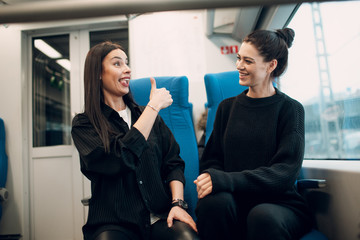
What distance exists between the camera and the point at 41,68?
3230 mm

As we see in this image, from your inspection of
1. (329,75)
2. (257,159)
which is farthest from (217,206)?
(329,75)

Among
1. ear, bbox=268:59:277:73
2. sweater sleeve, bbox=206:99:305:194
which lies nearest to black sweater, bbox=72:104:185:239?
sweater sleeve, bbox=206:99:305:194

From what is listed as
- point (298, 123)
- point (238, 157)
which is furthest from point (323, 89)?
point (238, 157)

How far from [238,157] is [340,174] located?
400mm

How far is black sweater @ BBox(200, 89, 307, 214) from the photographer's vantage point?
1016 millimetres

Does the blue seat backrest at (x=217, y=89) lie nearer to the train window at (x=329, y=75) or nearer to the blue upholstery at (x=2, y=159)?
the train window at (x=329, y=75)

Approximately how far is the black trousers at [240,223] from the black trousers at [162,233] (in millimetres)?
53

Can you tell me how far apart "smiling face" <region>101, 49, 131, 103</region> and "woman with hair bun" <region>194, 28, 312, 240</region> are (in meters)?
0.47

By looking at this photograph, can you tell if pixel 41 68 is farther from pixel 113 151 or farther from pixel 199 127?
pixel 113 151

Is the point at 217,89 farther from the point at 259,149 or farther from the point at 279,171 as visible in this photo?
the point at 279,171

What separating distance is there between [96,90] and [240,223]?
799mm

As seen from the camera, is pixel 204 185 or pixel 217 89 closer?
pixel 204 185

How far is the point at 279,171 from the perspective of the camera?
1.04 metres

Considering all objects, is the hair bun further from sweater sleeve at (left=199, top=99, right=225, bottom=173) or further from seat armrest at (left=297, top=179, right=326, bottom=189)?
seat armrest at (left=297, top=179, right=326, bottom=189)
